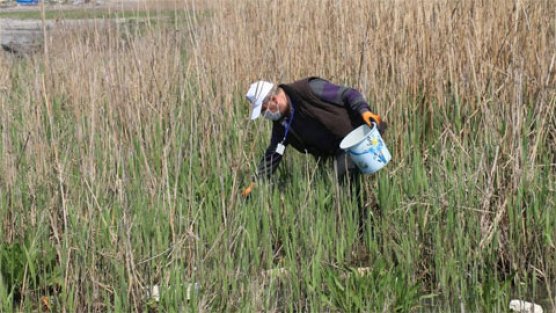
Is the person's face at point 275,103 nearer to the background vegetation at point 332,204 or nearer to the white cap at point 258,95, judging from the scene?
the white cap at point 258,95

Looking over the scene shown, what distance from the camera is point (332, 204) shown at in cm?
412

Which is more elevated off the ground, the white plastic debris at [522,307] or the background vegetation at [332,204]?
the background vegetation at [332,204]

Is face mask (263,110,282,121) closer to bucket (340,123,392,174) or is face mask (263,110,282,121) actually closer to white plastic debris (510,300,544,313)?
bucket (340,123,392,174)

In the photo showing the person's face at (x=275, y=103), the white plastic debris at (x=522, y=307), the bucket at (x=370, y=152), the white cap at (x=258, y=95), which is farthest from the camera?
the person's face at (x=275, y=103)

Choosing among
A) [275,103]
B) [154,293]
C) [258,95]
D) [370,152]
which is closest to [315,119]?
[275,103]

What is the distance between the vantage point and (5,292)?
10.4 ft

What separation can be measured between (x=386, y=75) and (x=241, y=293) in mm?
1991

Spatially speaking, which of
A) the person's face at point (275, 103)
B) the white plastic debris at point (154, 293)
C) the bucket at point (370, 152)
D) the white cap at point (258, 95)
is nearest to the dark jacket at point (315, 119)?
the person's face at point (275, 103)

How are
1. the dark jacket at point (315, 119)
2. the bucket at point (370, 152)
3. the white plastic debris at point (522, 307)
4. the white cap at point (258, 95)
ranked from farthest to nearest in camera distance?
the dark jacket at point (315, 119), the white cap at point (258, 95), the bucket at point (370, 152), the white plastic debris at point (522, 307)

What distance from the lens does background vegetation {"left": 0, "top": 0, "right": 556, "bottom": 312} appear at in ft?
10.5

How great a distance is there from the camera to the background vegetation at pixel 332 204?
3188 mm

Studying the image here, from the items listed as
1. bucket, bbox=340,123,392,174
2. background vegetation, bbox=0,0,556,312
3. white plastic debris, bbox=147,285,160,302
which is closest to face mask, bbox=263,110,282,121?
background vegetation, bbox=0,0,556,312

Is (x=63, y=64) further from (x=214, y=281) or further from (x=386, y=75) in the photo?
(x=214, y=281)

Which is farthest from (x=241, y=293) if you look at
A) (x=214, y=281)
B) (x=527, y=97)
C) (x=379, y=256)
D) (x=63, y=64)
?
(x=63, y=64)
